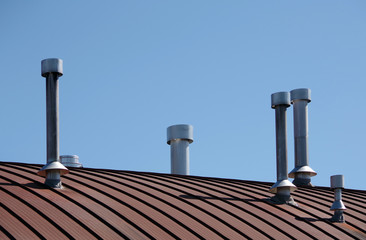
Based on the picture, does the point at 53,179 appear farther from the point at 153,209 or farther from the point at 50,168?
the point at 153,209

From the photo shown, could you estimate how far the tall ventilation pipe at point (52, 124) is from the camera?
2506cm

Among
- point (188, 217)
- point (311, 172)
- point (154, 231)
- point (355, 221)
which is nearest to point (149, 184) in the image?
point (188, 217)

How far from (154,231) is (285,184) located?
858 cm

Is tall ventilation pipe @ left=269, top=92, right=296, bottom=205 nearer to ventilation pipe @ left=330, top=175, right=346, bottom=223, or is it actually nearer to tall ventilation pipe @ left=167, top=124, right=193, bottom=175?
ventilation pipe @ left=330, top=175, right=346, bottom=223

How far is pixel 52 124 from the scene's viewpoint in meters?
25.7

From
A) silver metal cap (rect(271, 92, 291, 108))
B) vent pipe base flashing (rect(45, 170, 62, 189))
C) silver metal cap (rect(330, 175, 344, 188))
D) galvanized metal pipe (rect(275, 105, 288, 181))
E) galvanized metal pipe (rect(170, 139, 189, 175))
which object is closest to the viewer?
vent pipe base flashing (rect(45, 170, 62, 189))

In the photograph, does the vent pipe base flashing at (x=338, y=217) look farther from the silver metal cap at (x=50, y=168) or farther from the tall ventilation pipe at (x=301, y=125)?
the silver metal cap at (x=50, y=168)

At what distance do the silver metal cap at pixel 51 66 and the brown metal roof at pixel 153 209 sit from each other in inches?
133

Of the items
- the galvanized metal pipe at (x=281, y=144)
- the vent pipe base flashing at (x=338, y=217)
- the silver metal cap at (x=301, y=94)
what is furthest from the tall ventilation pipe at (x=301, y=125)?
the vent pipe base flashing at (x=338, y=217)

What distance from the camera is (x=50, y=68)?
2600cm

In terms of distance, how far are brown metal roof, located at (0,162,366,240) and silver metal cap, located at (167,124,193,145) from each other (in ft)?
8.73

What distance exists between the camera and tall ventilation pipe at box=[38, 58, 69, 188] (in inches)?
987

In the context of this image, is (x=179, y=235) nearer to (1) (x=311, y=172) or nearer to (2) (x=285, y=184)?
(2) (x=285, y=184)

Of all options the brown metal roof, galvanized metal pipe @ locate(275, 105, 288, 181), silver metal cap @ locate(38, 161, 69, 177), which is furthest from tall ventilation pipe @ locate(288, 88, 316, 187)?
silver metal cap @ locate(38, 161, 69, 177)
